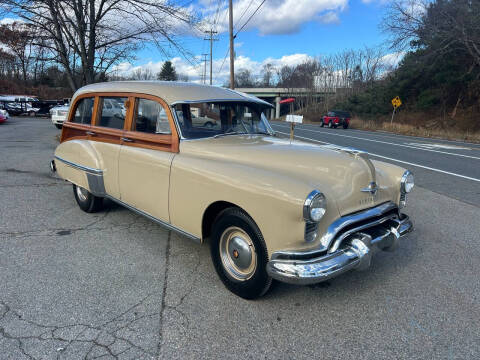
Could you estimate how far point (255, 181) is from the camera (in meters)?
2.62

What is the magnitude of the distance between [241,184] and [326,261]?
0.86m

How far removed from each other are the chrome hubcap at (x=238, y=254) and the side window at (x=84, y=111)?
113 inches

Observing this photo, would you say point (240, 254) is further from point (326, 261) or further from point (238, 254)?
point (326, 261)

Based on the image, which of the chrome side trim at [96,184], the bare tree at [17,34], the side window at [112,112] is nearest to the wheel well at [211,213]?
the side window at [112,112]

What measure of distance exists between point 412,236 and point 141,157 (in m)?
3.50

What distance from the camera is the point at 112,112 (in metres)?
4.22

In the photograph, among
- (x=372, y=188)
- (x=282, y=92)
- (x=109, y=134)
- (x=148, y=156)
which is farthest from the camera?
(x=282, y=92)

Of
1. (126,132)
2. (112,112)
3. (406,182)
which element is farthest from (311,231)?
(112,112)

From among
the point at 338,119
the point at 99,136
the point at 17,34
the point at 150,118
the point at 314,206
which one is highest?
the point at 17,34

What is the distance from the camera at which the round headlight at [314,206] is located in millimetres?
2320

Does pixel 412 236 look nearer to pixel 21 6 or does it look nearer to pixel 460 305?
pixel 460 305

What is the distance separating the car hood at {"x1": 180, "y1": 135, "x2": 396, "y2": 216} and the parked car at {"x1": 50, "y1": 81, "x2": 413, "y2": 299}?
0.01 m

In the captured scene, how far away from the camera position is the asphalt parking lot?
2293mm

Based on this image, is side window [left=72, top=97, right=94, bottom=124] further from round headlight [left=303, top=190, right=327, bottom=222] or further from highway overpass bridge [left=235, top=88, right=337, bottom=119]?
highway overpass bridge [left=235, top=88, right=337, bottom=119]
